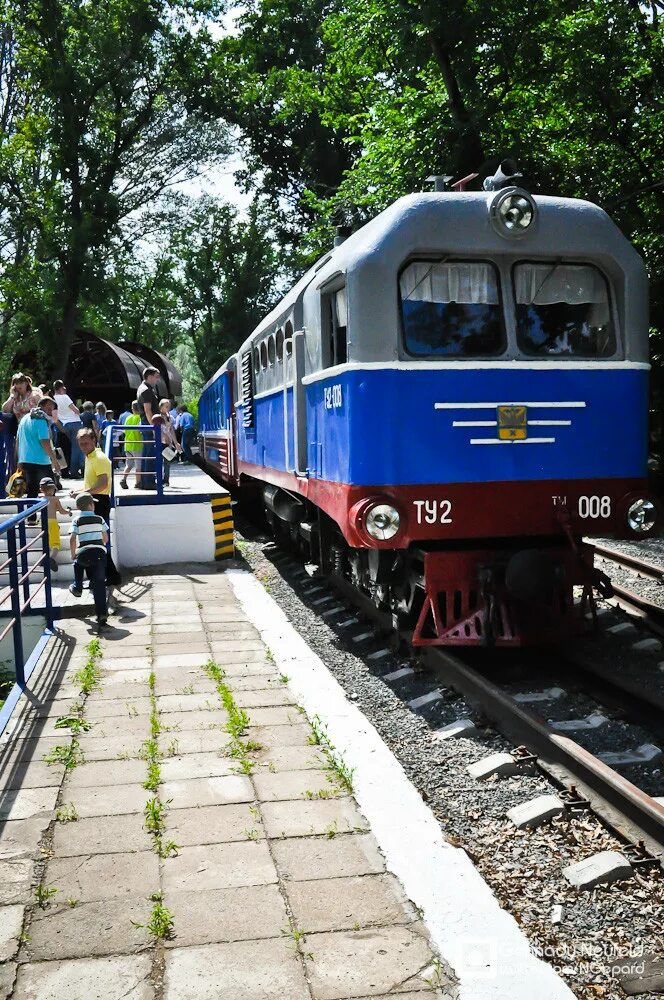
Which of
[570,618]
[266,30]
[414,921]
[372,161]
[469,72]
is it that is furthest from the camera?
[266,30]

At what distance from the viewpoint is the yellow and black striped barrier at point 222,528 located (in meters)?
12.1

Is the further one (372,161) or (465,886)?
(372,161)

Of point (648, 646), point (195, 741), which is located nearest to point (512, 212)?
point (648, 646)

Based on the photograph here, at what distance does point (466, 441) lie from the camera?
6.49 m

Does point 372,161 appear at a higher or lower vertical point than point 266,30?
lower

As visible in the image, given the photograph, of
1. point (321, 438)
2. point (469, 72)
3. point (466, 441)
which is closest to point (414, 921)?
point (466, 441)

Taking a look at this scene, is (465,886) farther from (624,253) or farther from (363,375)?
(624,253)

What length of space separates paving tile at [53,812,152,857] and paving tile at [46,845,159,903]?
0.06m

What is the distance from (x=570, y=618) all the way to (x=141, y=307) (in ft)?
152

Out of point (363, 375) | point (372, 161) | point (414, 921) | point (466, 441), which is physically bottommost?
point (414, 921)

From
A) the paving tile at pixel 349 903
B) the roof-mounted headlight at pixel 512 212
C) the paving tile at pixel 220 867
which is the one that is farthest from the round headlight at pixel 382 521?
the paving tile at pixel 349 903

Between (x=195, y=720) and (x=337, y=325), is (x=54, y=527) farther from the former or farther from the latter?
(x=195, y=720)

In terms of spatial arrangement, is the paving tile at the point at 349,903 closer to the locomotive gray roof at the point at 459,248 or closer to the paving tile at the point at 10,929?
the paving tile at the point at 10,929

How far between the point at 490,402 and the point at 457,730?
2.29 m
